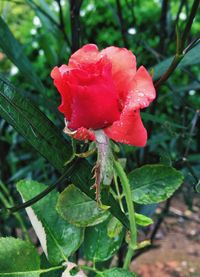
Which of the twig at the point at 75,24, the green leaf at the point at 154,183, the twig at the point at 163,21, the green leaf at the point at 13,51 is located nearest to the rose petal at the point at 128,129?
the green leaf at the point at 154,183

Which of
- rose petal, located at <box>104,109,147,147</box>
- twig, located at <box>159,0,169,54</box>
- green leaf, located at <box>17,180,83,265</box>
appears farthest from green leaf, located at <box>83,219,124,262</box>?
twig, located at <box>159,0,169,54</box>

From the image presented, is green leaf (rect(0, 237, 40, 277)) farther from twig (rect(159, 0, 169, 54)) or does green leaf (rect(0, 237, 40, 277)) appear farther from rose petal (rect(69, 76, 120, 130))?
twig (rect(159, 0, 169, 54))

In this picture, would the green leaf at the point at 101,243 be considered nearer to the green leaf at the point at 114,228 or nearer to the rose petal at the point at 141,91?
the green leaf at the point at 114,228

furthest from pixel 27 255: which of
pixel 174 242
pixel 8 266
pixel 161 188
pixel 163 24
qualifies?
pixel 174 242

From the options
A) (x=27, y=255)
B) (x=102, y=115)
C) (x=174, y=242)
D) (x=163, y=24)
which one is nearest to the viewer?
(x=102, y=115)

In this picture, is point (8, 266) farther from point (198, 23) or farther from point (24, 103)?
point (198, 23)
